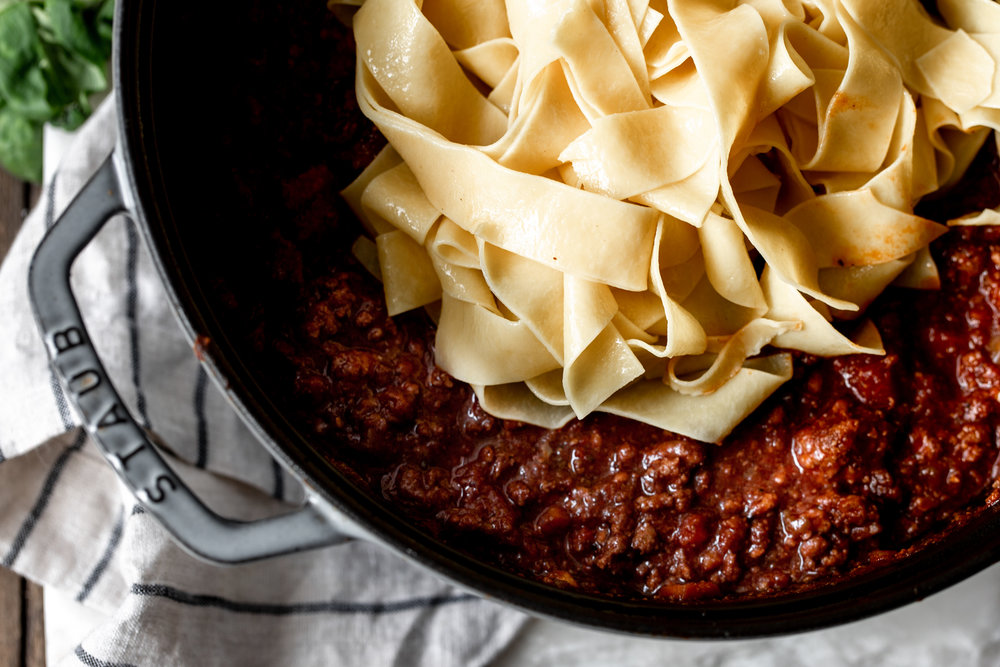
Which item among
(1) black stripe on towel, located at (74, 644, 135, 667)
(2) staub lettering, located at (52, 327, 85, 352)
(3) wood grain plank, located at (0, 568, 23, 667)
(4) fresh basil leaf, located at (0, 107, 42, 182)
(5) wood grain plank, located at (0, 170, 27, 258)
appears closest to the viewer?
(2) staub lettering, located at (52, 327, 85, 352)

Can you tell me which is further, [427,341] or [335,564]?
[335,564]

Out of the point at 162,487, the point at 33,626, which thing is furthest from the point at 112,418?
the point at 33,626

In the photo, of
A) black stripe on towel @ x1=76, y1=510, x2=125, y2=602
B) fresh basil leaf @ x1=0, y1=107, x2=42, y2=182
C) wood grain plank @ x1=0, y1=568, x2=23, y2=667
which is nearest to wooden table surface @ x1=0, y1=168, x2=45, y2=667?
wood grain plank @ x1=0, y1=568, x2=23, y2=667

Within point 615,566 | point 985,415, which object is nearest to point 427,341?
point 615,566

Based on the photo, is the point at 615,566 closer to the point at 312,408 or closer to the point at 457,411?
the point at 457,411

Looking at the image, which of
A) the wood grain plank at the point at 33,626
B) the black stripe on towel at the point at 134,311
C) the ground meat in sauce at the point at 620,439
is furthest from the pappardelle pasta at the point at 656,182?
the wood grain plank at the point at 33,626

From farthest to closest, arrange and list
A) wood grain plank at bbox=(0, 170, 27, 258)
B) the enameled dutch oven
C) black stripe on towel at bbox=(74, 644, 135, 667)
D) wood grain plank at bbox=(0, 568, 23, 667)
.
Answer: wood grain plank at bbox=(0, 170, 27, 258), wood grain plank at bbox=(0, 568, 23, 667), black stripe on towel at bbox=(74, 644, 135, 667), the enameled dutch oven

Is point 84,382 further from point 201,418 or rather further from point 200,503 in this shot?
point 201,418

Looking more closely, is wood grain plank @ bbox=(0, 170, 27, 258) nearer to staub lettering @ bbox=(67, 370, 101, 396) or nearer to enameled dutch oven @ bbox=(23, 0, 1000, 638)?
enameled dutch oven @ bbox=(23, 0, 1000, 638)

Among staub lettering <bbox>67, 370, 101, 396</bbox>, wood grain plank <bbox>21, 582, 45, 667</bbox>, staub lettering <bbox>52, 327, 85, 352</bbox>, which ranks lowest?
wood grain plank <bbox>21, 582, 45, 667</bbox>
